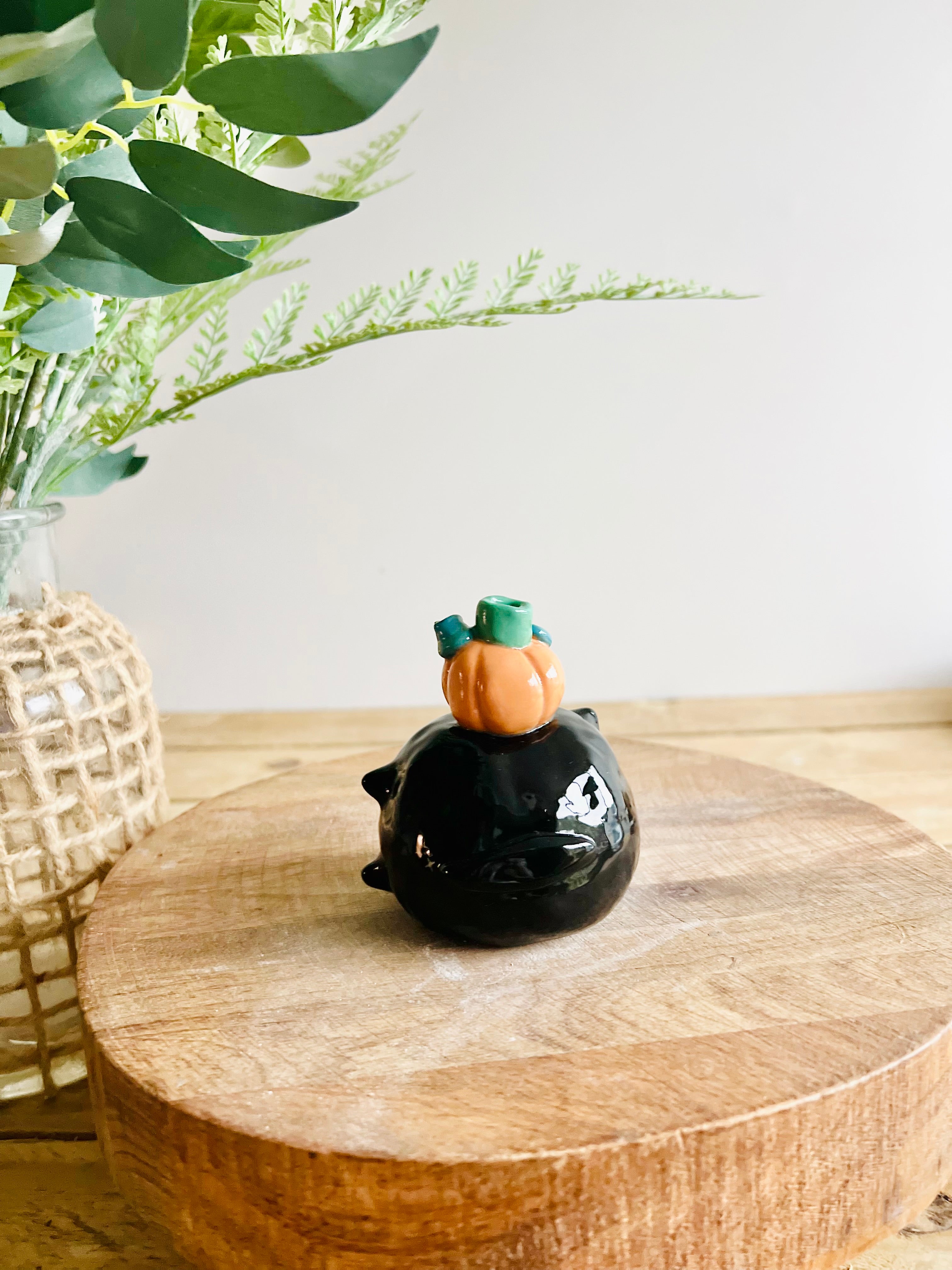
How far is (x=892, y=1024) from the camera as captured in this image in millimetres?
477

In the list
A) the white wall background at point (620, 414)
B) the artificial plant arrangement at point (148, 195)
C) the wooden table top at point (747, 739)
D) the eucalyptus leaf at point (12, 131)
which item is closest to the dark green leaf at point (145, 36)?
the artificial plant arrangement at point (148, 195)

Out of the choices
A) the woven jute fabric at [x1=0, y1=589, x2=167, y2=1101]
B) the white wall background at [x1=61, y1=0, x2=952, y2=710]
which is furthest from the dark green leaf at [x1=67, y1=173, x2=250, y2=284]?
the white wall background at [x1=61, y1=0, x2=952, y2=710]

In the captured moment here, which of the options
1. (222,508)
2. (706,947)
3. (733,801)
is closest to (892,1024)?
(706,947)

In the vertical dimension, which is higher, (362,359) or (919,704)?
(362,359)

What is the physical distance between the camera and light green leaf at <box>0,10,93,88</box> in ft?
1.05

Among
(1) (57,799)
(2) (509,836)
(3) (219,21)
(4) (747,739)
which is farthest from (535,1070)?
(4) (747,739)

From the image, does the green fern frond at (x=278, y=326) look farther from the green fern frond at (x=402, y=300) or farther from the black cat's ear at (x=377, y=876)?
the black cat's ear at (x=377, y=876)

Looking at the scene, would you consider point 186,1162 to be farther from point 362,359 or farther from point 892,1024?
point 362,359

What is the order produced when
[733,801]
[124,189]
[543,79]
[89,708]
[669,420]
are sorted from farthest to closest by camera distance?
[669,420]
[543,79]
[733,801]
[89,708]
[124,189]

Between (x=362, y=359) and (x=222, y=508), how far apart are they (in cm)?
26

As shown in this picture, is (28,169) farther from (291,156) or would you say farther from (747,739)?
(747,739)

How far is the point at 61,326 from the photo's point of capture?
48 cm

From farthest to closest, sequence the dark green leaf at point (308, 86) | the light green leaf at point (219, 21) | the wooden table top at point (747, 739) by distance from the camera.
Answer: the wooden table top at point (747, 739) < the light green leaf at point (219, 21) < the dark green leaf at point (308, 86)

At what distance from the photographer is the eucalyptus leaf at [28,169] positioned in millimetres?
319
